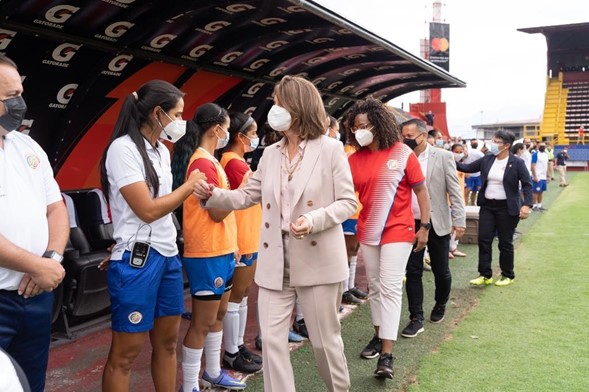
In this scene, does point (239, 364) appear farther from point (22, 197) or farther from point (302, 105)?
point (22, 197)

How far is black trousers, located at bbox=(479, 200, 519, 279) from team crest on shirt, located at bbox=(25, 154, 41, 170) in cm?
568

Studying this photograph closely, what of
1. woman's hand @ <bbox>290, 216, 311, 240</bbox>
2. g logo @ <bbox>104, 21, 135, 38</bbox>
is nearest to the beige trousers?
woman's hand @ <bbox>290, 216, 311, 240</bbox>

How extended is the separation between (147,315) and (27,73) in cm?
322

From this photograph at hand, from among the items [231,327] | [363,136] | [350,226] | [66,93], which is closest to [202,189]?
[231,327]

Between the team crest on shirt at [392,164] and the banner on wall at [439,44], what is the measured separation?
157ft

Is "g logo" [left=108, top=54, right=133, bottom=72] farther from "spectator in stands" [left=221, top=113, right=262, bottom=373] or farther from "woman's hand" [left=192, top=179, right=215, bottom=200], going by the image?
"woman's hand" [left=192, top=179, right=215, bottom=200]

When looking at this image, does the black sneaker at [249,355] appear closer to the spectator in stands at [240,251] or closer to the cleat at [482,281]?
the spectator in stands at [240,251]

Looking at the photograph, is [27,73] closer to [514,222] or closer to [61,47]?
[61,47]

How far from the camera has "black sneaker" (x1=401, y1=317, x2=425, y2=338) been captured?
5.14 metres

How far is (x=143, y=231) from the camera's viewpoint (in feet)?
9.53

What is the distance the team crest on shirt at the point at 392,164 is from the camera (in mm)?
4363

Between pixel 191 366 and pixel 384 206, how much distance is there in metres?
1.87

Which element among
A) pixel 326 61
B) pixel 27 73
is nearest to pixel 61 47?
pixel 27 73

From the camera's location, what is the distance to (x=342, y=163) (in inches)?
123
